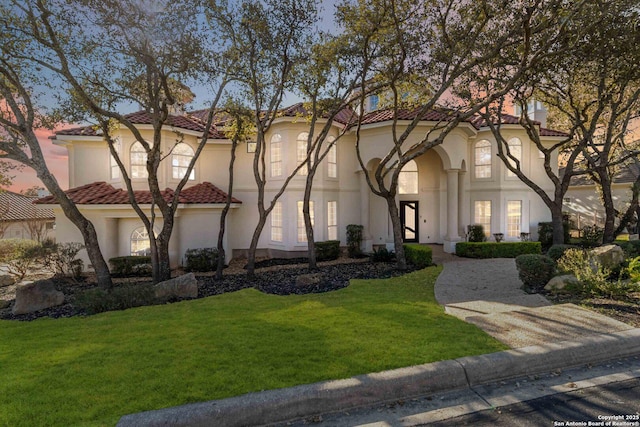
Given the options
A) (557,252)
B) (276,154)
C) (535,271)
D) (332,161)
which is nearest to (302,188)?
(276,154)

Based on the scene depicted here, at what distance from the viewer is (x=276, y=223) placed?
680 inches

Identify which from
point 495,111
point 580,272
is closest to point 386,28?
point 495,111

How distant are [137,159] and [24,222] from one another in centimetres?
2005

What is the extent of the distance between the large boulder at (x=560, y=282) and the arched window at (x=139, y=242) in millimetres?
15081

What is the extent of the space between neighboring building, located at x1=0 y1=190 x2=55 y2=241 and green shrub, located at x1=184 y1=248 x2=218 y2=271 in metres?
18.1

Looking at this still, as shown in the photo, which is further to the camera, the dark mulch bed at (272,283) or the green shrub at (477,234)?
the green shrub at (477,234)

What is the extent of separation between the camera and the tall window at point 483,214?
19.3 metres

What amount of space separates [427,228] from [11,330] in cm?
1813

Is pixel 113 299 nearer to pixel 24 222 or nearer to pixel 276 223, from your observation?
pixel 276 223

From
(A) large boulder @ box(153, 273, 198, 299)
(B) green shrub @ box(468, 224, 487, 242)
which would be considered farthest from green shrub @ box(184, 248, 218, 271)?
(B) green shrub @ box(468, 224, 487, 242)

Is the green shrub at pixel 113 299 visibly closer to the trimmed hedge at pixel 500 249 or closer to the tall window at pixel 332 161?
the tall window at pixel 332 161

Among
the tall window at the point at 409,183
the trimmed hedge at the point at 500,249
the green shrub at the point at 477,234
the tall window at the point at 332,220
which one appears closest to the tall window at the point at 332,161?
the tall window at the point at 332,220

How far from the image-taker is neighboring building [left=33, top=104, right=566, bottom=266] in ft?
50.1

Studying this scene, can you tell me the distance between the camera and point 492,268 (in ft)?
43.1
